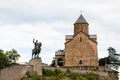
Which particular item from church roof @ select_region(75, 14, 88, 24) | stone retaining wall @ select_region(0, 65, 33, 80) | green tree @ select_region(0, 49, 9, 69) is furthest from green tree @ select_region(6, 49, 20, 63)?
stone retaining wall @ select_region(0, 65, 33, 80)

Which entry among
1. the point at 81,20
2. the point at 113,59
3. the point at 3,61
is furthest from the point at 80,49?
the point at 3,61

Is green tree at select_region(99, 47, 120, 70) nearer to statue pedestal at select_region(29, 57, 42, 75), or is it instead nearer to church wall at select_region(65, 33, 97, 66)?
church wall at select_region(65, 33, 97, 66)

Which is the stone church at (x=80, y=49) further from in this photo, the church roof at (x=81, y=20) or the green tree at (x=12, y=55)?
the green tree at (x=12, y=55)

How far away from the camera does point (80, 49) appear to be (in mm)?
75062

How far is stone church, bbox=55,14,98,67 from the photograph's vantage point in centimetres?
7422

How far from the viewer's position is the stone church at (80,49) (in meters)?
74.2

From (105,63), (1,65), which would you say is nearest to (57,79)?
(1,65)

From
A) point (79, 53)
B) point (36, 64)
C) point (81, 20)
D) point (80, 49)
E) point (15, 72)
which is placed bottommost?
point (15, 72)

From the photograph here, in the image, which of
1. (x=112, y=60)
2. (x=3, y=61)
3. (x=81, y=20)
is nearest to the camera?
(x=3, y=61)

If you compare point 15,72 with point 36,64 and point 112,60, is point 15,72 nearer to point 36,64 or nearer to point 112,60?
point 36,64

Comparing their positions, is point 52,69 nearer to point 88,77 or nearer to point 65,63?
point 88,77

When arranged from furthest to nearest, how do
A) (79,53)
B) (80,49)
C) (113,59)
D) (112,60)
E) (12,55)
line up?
(113,59) < (112,60) < (12,55) < (80,49) < (79,53)

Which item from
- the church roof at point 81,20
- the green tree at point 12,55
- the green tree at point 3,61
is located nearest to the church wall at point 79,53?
the church roof at point 81,20

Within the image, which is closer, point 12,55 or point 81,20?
point 12,55
